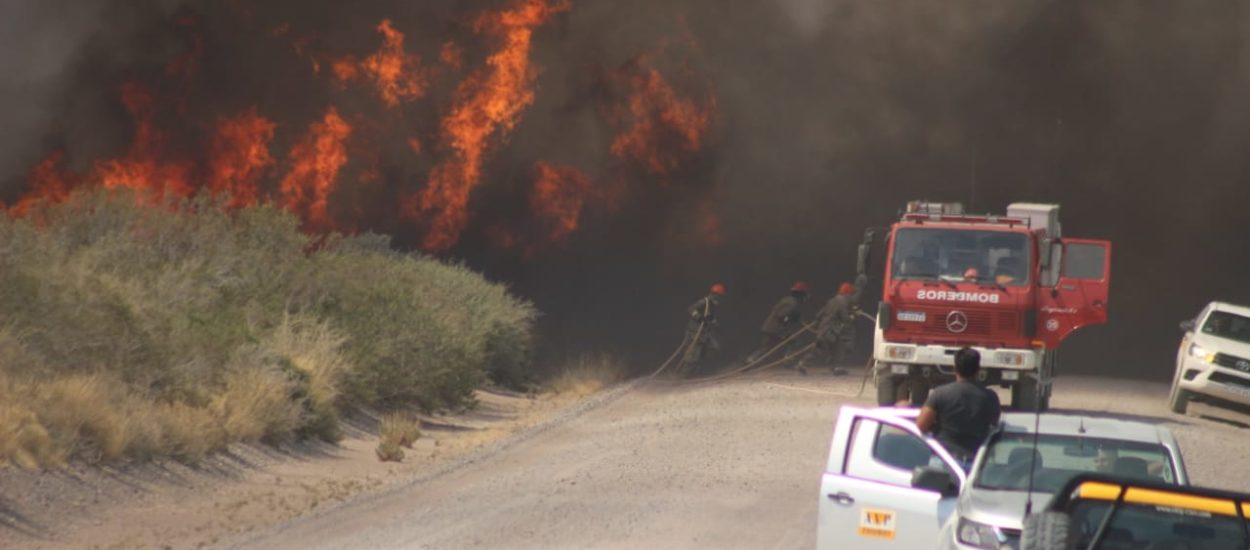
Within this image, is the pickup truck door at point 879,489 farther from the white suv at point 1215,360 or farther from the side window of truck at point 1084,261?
the white suv at point 1215,360

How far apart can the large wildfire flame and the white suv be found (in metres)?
20.1

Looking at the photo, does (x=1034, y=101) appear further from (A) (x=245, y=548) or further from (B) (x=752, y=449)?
(A) (x=245, y=548)

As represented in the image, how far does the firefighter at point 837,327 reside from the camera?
1252 inches

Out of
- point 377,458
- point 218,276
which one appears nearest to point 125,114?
point 218,276

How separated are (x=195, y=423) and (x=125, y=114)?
2271 cm

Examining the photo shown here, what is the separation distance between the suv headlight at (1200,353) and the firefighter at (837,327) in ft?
22.5

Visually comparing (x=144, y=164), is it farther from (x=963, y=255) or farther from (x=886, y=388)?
(x=963, y=255)

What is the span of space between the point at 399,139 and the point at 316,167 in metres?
3.17

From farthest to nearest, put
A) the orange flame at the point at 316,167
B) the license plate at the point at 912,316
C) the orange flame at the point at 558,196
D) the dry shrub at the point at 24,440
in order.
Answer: the orange flame at the point at 558,196 → the orange flame at the point at 316,167 → the license plate at the point at 912,316 → the dry shrub at the point at 24,440

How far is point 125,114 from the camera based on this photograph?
4038 centimetres

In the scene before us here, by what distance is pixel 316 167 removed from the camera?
42.2 meters

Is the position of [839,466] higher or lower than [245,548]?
higher

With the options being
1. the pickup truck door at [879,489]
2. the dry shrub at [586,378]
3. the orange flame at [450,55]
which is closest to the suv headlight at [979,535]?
the pickup truck door at [879,489]

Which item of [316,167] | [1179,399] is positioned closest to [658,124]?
[316,167]
